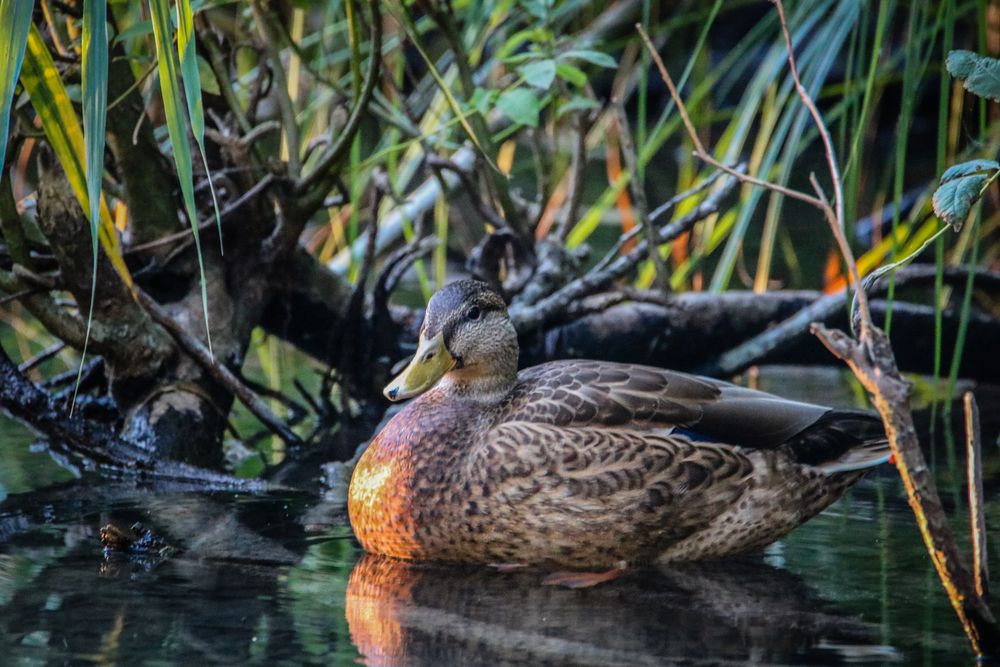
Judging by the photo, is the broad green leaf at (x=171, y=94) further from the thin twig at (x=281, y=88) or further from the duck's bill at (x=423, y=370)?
the thin twig at (x=281, y=88)

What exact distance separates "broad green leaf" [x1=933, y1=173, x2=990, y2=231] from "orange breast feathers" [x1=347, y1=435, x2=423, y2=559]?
5.36ft

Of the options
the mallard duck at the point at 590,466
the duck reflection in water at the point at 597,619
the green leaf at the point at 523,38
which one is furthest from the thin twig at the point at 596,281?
the duck reflection in water at the point at 597,619

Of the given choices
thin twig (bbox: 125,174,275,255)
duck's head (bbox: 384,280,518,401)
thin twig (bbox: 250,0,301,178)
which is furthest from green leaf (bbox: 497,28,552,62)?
duck's head (bbox: 384,280,518,401)

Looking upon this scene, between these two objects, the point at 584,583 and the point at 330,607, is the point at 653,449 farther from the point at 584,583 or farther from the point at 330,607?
the point at 330,607

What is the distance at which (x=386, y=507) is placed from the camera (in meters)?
3.73

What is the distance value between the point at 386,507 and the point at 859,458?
1.30 meters

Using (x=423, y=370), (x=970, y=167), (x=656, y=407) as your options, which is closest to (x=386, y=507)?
(x=423, y=370)

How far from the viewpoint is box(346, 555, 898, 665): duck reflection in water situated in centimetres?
288

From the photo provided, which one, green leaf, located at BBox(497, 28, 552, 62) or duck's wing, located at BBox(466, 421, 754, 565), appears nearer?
duck's wing, located at BBox(466, 421, 754, 565)

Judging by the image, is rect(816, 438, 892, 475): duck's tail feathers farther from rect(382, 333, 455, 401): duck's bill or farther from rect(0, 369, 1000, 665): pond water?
rect(382, 333, 455, 401): duck's bill

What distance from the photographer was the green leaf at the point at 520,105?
4.26 meters

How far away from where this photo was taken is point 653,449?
12.1 ft

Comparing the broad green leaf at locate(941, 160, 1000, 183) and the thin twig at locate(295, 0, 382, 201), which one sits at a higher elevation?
the thin twig at locate(295, 0, 382, 201)

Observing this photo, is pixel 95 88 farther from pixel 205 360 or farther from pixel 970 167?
pixel 205 360
